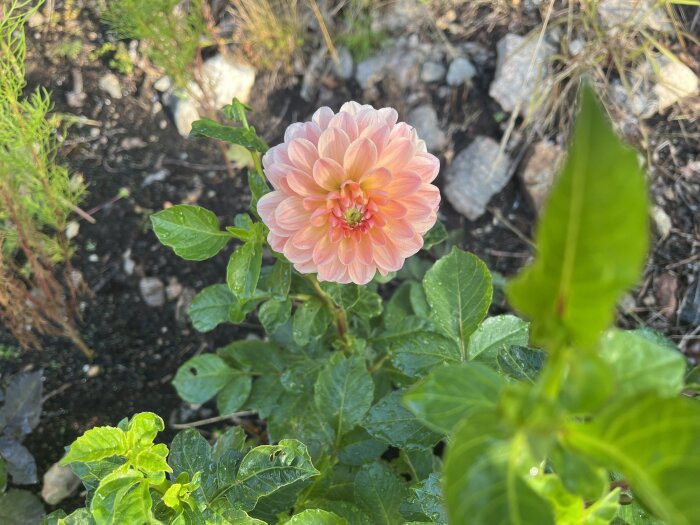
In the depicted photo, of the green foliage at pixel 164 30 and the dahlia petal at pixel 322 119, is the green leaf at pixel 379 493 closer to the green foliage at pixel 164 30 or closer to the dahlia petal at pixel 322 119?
the dahlia petal at pixel 322 119

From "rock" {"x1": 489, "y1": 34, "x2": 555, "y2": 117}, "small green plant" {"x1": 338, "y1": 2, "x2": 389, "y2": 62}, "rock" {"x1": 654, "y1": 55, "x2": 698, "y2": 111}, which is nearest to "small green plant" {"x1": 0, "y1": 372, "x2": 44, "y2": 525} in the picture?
"small green plant" {"x1": 338, "y1": 2, "x2": 389, "y2": 62}

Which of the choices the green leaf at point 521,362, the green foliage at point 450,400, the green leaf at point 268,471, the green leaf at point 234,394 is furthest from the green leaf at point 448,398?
the green leaf at point 234,394

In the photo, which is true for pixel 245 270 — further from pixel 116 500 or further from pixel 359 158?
pixel 116 500

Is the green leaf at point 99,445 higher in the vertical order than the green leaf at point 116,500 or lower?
higher

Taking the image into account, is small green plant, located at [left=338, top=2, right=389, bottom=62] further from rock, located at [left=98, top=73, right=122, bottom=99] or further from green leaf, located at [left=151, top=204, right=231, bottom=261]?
green leaf, located at [left=151, top=204, right=231, bottom=261]

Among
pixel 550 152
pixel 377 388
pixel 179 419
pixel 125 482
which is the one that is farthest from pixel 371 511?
pixel 550 152
